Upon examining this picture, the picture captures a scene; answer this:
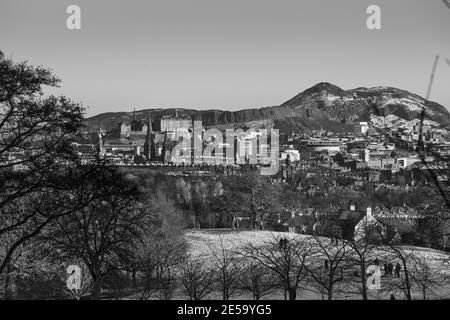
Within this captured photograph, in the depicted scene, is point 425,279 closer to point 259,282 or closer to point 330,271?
point 330,271

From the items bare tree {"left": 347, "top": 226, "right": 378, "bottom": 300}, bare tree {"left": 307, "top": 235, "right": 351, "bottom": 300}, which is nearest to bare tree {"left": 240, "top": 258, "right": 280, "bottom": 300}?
bare tree {"left": 307, "top": 235, "right": 351, "bottom": 300}

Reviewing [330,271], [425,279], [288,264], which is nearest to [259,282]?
[288,264]

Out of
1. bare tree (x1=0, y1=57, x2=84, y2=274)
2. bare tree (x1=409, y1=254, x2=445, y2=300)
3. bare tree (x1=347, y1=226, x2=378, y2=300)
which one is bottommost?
bare tree (x1=409, y1=254, x2=445, y2=300)

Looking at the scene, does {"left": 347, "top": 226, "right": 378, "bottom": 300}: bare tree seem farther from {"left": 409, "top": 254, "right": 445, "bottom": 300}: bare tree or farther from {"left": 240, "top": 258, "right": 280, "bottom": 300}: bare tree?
{"left": 240, "top": 258, "right": 280, "bottom": 300}: bare tree

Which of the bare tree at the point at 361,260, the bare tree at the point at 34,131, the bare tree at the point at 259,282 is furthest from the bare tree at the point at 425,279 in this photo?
the bare tree at the point at 34,131

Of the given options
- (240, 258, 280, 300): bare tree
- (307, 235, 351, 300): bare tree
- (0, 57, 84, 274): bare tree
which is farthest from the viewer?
(240, 258, 280, 300): bare tree

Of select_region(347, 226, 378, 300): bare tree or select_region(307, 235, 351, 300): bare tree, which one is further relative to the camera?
select_region(347, 226, 378, 300): bare tree

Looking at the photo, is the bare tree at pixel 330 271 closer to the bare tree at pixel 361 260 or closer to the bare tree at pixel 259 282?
the bare tree at pixel 361 260

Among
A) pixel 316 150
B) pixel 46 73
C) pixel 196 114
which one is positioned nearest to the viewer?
pixel 46 73

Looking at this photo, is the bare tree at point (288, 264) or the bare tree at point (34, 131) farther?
the bare tree at point (288, 264)

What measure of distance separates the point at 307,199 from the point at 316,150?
72.5 metres
